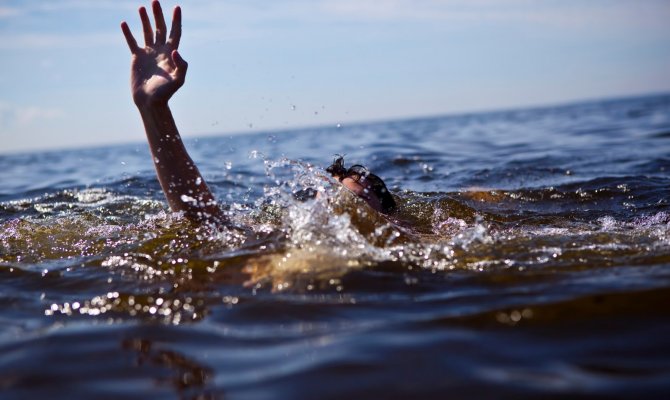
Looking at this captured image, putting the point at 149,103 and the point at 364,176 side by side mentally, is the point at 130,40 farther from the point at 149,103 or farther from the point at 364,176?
the point at 364,176

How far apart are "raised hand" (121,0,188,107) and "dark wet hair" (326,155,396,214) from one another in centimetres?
155

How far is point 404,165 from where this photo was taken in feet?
35.9

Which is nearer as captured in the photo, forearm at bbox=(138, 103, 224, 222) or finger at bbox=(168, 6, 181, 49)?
forearm at bbox=(138, 103, 224, 222)

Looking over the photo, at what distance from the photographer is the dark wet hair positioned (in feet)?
17.3

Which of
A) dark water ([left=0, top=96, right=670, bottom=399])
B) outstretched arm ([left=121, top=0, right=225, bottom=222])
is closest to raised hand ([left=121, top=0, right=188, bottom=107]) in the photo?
outstretched arm ([left=121, top=0, right=225, bottom=222])

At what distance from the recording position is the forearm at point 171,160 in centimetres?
432

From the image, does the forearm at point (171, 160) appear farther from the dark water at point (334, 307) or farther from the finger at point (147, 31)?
the finger at point (147, 31)

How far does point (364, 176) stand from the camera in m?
5.33

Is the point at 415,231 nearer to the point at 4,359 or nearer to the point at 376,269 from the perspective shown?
the point at 376,269

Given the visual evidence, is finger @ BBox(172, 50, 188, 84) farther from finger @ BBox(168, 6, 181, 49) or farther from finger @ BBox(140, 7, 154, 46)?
finger @ BBox(140, 7, 154, 46)

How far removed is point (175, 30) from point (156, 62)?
29 centimetres

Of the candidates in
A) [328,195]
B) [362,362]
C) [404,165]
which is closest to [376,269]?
[328,195]

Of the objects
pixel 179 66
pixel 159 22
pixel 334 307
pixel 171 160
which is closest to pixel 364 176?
pixel 171 160

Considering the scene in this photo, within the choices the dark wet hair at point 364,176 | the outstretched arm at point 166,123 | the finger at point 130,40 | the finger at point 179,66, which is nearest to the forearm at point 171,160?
the outstretched arm at point 166,123
